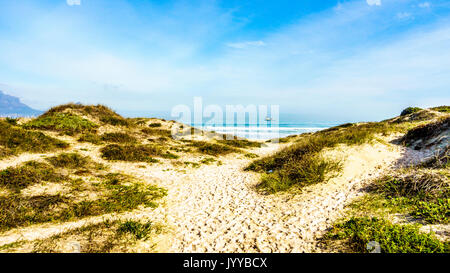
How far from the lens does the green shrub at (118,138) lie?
19.9m

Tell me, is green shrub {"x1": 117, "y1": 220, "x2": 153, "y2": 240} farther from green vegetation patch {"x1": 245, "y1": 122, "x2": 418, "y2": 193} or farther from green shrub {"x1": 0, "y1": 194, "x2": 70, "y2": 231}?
green vegetation patch {"x1": 245, "y1": 122, "x2": 418, "y2": 193}

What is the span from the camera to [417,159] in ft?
35.4

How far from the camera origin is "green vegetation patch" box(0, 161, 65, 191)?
8591 mm

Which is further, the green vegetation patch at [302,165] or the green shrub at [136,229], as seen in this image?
the green vegetation patch at [302,165]

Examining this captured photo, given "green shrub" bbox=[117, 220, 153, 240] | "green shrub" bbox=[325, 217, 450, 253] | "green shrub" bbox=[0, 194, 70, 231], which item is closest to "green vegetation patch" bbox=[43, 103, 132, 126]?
"green shrub" bbox=[0, 194, 70, 231]

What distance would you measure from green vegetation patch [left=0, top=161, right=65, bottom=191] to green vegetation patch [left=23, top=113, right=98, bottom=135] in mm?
10783

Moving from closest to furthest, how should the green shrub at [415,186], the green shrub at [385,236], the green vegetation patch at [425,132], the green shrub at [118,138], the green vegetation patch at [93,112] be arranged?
the green shrub at [385,236]
the green shrub at [415,186]
the green vegetation patch at [425,132]
the green shrub at [118,138]
the green vegetation patch at [93,112]

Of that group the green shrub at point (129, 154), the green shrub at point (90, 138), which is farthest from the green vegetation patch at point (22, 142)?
the green shrub at point (129, 154)

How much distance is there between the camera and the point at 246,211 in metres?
7.89

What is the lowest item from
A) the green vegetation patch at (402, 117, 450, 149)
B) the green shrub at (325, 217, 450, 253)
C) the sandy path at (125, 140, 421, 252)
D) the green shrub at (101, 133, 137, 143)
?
the sandy path at (125, 140, 421, 252)

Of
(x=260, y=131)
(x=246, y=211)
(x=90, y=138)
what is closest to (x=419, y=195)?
(x=246, y=211)

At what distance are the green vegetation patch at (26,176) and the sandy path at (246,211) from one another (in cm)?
251

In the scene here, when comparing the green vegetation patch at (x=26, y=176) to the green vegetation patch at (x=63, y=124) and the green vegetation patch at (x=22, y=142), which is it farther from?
the green vegetation patch at (x=63, y=124)
